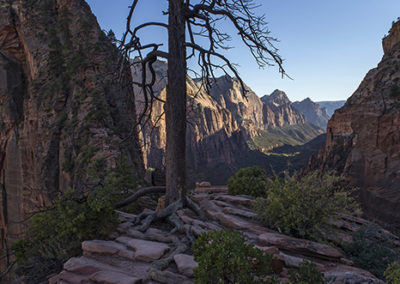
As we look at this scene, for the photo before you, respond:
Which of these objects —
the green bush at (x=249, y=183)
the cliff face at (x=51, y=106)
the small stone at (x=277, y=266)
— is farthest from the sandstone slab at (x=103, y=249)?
the cliff face at (x=51, y=106)

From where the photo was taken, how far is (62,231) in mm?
4840

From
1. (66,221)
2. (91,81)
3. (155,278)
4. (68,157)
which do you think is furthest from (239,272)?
(91,81)

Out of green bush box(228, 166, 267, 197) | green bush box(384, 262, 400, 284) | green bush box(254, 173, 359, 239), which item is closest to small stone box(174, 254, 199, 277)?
green bush box(254, 173, 359, 239)

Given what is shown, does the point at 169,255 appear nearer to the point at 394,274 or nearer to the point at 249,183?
the point at 394,274

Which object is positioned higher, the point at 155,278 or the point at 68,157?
the point at 68,157

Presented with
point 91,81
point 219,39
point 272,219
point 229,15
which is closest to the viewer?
point 272,219

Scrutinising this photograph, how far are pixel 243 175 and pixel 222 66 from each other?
5.24m

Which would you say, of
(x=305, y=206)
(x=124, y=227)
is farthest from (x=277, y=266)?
(x=124, y=227)

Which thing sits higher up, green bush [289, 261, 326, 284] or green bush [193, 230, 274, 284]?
green bush [193, 230, 274, 284]

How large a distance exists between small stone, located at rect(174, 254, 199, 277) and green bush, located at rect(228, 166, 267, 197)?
19.4ft

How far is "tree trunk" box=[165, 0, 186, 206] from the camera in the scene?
6.75 m

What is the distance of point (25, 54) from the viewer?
29953 mm

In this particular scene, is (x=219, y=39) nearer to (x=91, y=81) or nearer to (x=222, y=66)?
(x=222, y=66)

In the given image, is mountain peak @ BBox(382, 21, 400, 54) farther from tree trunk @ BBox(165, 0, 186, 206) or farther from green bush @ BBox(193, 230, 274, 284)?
green bush @ BBox(193, 230, 274, 284)
